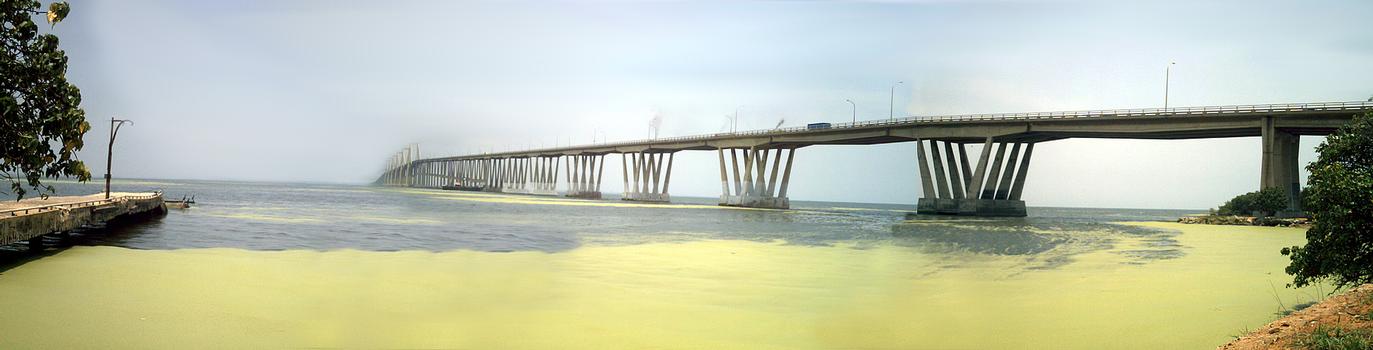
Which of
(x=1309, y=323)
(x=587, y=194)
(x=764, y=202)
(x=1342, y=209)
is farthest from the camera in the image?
(x=587, y=194)

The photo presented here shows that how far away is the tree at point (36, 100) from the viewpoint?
17203 mm

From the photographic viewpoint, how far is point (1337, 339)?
9547 millimetres

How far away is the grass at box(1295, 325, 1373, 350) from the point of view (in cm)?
913

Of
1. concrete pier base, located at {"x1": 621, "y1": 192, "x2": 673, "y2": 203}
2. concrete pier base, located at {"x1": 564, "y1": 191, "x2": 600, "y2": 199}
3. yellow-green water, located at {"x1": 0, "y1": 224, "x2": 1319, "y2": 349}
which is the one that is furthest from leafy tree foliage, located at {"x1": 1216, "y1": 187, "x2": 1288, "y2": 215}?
concrete pier base, located at {"x1": 564, "y1": 191, "x2": 600, "y2": 199}

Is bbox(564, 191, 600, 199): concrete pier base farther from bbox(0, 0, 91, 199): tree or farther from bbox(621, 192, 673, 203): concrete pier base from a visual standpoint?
bbox(0, 0, 91, 199): tree

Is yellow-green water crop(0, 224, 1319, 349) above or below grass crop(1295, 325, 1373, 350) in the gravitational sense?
below

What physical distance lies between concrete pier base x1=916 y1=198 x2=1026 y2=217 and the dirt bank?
7838cm

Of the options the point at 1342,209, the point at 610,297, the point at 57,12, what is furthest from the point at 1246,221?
the point at 57,12

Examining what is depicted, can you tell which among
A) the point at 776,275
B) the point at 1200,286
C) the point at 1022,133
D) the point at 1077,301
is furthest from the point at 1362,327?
the point at 1022,133

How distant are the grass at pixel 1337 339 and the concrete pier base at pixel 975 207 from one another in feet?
266

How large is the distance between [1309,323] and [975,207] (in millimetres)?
81203

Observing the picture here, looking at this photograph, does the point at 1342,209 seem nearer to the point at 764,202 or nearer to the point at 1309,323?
the point at 1309,323

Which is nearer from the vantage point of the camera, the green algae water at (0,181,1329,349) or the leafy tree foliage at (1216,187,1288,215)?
the green algae water at (0,181,1329,349)

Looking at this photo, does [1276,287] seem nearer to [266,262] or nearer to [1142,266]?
[1142,266]
